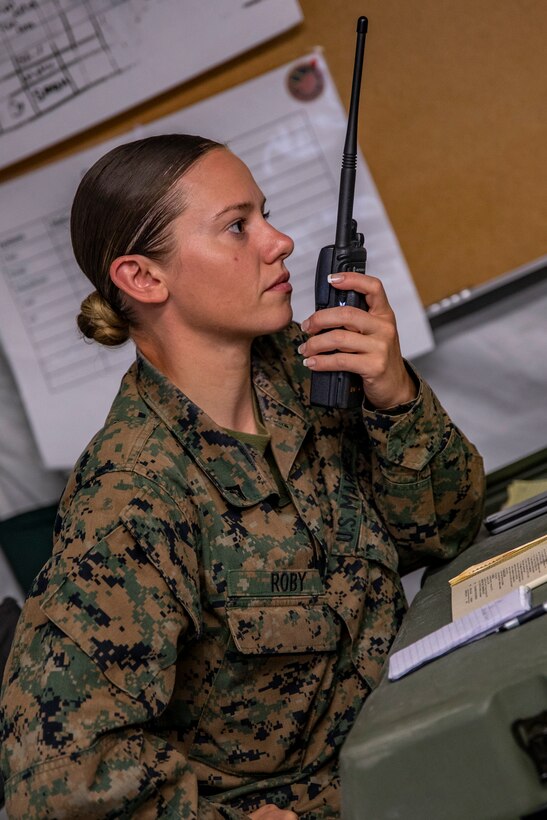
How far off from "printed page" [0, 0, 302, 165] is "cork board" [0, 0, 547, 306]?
0.03 m

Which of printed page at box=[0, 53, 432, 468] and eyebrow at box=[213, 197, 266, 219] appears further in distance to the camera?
printed page at box=[0, 53, 432, 468]

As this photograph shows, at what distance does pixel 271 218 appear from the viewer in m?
1.88

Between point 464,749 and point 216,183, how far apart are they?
2.40ft

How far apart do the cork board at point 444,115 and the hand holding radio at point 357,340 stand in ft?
2.32

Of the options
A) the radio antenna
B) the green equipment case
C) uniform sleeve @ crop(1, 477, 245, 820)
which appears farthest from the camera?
the radio antenna

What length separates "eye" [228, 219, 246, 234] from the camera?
1.20 metres

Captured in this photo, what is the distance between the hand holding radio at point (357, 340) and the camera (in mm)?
1177

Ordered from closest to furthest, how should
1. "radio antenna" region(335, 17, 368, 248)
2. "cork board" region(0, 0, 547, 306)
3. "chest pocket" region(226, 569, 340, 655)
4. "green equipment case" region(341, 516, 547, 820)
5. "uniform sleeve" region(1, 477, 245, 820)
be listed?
"green equipment case" region(341, 516, 547, 820)
"uniform sleeve" region(1, 477, 245, 820)
"chest pocket" region(226, 569, 340, 655)
"radio antenna" region(335, 17, 368, 248)
"cork board" region(0, 0, 547, 306)

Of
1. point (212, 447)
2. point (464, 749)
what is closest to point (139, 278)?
point (212, 447)

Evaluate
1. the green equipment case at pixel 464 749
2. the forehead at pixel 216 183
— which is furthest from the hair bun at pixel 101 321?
the green equipment case at pixel 464 749

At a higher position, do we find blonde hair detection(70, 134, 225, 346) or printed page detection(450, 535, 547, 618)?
blonde hair detection(70, 134, 225, 346)

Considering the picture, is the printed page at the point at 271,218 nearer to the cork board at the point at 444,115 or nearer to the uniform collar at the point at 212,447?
the cork board at the point at 444,115

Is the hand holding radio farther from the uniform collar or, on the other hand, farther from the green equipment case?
the green equipment case

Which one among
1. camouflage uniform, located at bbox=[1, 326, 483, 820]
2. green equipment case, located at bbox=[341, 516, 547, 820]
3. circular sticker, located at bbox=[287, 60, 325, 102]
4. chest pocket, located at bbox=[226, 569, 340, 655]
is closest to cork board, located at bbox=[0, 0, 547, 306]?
circular sticker, located at bbox=[287, 60, 325, 102]
